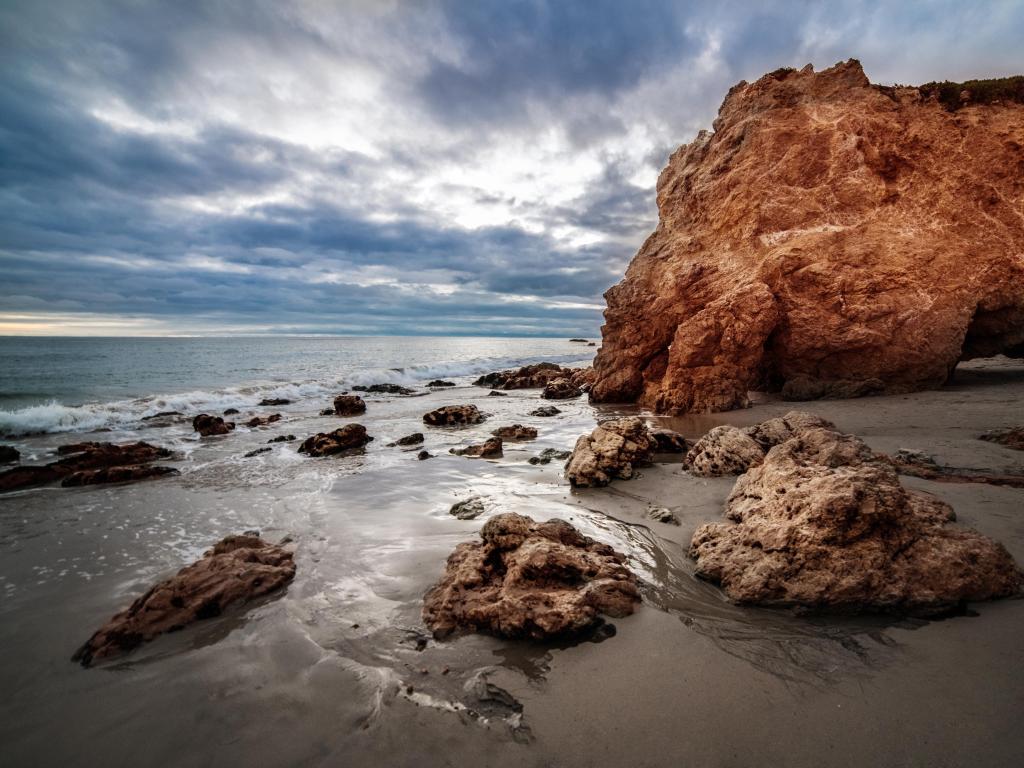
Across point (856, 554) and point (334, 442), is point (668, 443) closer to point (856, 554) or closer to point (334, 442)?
point (856, 554)

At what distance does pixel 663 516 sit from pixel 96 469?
12.3 meters

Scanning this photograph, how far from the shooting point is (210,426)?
14.9 metres

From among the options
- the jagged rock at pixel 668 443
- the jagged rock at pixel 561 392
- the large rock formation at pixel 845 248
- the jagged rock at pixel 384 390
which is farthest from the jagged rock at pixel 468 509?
the jagged rock at pixel 384 390

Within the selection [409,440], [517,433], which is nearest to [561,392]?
[517,433]

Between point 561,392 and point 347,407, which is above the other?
point 561,392

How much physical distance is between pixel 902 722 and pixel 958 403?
11441 millimetres

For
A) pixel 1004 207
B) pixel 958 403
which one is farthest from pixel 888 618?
pixel 1004 207

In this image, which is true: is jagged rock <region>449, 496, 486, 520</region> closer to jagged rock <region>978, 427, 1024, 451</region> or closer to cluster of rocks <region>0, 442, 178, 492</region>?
cluster of rocks <region>0, 442, 178, 492</region>

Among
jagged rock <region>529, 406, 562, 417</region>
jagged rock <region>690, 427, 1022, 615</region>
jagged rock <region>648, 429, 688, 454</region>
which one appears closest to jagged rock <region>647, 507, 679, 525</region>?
jagged rock <region>690, 427, 1022, 615</region>

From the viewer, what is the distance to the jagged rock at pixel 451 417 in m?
15.1

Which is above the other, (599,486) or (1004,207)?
(1004,207)

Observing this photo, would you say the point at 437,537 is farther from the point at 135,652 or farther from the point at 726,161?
the point at 726,161

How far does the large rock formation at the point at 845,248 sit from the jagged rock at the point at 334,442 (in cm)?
964

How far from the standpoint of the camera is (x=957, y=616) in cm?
313
